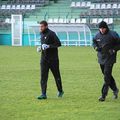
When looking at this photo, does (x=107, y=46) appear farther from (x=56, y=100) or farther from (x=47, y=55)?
(x=56, y=100)

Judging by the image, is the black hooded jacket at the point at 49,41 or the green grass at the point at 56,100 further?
the black hooded jacket at the point at 49,41

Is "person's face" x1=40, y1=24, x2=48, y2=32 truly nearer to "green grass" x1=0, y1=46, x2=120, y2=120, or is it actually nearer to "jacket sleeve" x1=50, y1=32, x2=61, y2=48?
"jacket sleeve" x1=50, y1=32, x2=61, y2=48

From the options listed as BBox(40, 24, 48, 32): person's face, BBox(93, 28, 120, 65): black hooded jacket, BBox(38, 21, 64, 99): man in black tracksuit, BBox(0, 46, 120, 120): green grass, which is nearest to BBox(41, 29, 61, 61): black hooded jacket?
BBox(38, 21, 64, 99): man in black tracksuit

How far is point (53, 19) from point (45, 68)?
37.4 meters

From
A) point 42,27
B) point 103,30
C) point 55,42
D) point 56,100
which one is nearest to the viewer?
point 103,30

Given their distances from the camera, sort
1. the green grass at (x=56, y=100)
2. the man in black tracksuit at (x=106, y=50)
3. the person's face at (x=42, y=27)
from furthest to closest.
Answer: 1. the person's face at (x=42, y=27)
2. the man in black tracksuit at (x=106, y=50)
3. the green grass at (x=56, y=100)

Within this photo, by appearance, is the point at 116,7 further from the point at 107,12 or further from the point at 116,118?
the point at 116,118

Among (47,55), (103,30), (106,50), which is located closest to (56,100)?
(47,55)

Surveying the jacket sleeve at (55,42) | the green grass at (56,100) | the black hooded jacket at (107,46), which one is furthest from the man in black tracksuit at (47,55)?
the black hooded jacket at (107,46)

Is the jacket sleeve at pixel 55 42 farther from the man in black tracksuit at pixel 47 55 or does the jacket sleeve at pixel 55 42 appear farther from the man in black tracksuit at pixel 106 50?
the man in black tracksuit at pixel 106 50

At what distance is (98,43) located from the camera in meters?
13.1

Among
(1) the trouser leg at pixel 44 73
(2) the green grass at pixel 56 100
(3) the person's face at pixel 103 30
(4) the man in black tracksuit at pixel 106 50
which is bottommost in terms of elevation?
(2) the green grass at pixel 56 100

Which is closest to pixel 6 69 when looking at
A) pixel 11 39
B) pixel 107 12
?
pixel 11 39

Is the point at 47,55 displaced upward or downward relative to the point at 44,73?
upward
